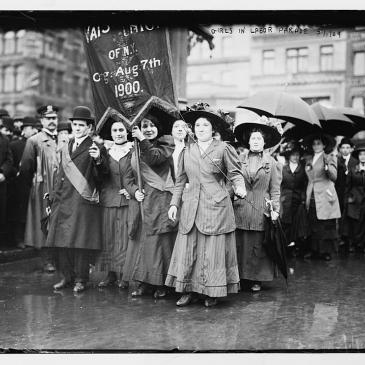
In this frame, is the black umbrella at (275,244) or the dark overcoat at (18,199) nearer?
the black umbrella at (275,244)

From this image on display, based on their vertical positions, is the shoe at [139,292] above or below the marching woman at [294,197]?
below

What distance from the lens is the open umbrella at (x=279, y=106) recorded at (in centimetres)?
727

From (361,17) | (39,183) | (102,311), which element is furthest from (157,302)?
(361,17)

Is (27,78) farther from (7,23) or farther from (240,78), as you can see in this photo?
(7,23)

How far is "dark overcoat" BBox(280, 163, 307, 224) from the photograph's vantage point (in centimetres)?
860

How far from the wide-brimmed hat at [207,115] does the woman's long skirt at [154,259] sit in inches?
47.5

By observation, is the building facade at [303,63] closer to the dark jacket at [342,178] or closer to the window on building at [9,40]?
the dark jacket at [342,178]

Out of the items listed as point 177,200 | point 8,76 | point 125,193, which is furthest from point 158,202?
point 8,76

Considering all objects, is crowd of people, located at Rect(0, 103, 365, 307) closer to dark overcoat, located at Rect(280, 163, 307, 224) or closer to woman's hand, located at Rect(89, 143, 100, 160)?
woman's hand, located at Rect(89, 143, 100, 160)

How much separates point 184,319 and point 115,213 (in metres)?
1.80

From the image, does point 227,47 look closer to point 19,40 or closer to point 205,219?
point 205,219

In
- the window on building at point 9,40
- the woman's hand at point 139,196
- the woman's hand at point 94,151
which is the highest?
the window on building at point 9,40

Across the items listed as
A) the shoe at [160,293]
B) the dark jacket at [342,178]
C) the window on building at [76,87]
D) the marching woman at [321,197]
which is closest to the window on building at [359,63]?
the marching woman at [321,197]

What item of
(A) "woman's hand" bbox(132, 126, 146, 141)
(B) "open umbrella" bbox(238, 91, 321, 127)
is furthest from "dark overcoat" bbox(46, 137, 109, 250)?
(B) "open umbrella" bbox(238, 91, 321, 127)
